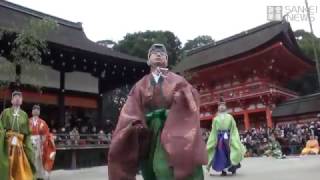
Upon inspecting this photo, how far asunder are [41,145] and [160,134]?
715cm

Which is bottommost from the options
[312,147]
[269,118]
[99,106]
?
[312,147]

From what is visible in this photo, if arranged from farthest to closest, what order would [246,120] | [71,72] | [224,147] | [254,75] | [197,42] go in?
[197,42] → [246,120] → [254,75] → [71,72] → [224,147]

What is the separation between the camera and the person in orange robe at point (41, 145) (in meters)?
10.6

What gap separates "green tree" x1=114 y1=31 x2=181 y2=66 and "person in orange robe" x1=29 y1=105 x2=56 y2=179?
36.2 metres

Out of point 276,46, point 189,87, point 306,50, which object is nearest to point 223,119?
point 189,87

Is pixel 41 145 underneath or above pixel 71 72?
underneath

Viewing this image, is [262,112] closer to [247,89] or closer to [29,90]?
[247,89]

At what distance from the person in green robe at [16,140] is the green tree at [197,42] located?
55053 millimetres

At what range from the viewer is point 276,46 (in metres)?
27.0

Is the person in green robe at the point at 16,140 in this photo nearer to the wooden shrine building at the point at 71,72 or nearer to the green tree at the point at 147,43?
the wooden shrine building at the point at 71,72

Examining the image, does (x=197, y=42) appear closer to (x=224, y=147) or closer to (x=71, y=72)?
(x=71, y=72)

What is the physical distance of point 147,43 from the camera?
4944 cm

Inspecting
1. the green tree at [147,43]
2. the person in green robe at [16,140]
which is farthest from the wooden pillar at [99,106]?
the green tree at [147,43]

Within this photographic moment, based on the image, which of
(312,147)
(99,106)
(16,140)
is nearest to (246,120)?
(312,147)
